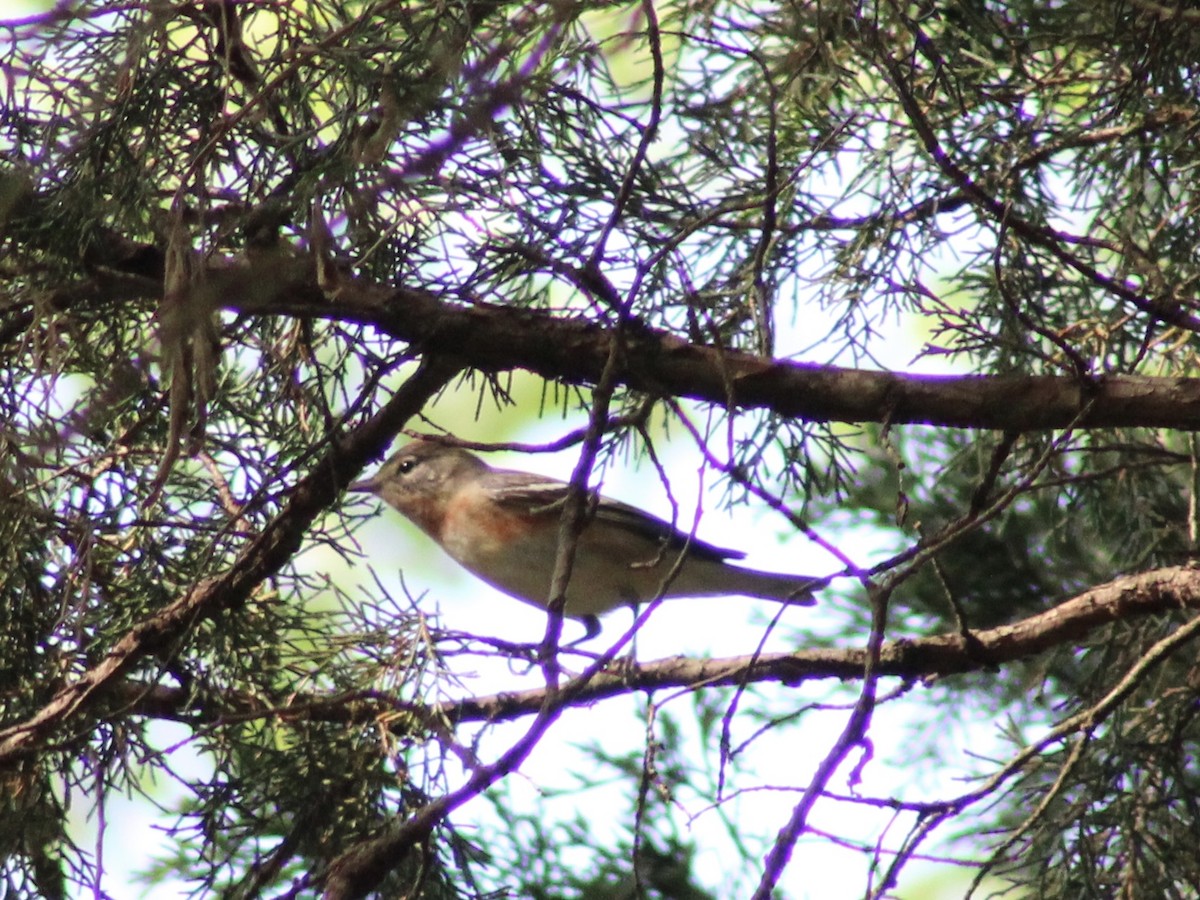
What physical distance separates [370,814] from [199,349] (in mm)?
1484

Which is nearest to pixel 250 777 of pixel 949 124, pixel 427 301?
pixel 427 301

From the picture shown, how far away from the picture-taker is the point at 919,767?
5.07 metres

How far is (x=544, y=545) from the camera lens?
4.87m

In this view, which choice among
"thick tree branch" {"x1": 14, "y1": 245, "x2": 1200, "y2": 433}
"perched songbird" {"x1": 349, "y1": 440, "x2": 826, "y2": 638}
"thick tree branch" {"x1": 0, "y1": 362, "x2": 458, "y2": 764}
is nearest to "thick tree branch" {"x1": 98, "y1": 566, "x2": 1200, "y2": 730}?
"thick tree branch" {"x1": 0, "y1": 362, "x2": 458, "y2": 764}

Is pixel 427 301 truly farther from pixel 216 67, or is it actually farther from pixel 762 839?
pixel 762 839

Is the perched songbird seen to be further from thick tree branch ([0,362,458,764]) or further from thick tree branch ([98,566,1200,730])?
thick tree branch ([0,362,458,764])

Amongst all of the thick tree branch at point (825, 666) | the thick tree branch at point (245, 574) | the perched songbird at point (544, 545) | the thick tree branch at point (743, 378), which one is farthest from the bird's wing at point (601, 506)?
the thick tree branch at point (743, 378)

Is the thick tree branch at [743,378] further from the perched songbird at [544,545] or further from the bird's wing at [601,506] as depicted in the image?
the bird's wing at [601,506]

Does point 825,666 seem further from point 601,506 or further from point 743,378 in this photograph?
point 601,506

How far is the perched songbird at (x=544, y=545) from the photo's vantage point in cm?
490

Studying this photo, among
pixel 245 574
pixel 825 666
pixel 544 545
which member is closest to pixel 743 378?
pixel 825 666

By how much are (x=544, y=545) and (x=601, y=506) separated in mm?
289

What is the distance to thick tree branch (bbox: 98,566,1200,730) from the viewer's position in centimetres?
324

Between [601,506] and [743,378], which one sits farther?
[601,506]
